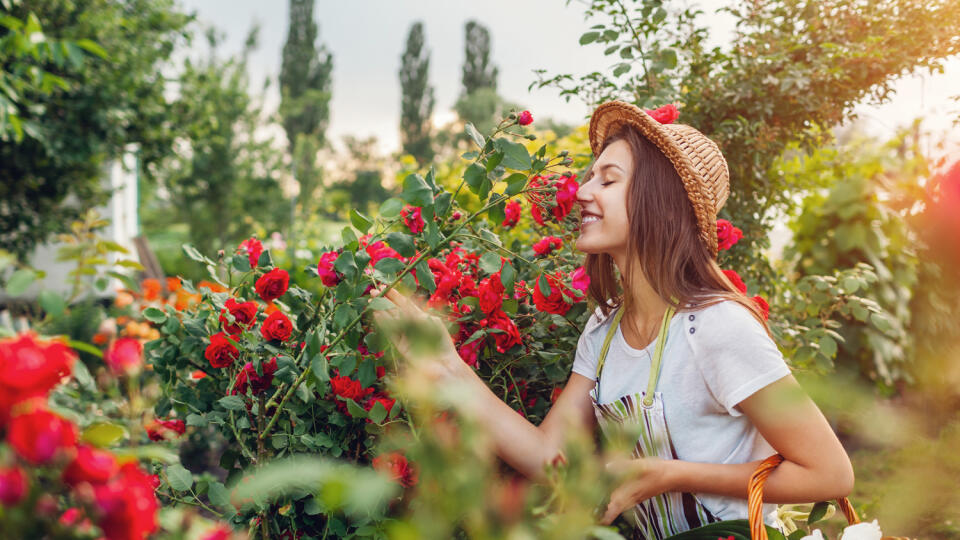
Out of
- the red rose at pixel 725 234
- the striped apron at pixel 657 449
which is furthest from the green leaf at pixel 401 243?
the red rose at pixel 725 234

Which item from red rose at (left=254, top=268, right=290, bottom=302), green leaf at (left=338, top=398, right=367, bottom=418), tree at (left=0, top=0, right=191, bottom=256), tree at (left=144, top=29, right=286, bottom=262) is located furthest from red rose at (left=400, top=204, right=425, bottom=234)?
tree at (left=144, top=29, right=286, bottom=262)

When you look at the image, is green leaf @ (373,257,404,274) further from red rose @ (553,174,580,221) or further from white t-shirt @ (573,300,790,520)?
white t-shirt @ (573,300,790,520)

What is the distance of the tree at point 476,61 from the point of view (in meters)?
29.2

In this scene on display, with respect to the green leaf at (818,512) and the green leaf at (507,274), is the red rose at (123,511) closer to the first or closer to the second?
the green leaf at (507,274)

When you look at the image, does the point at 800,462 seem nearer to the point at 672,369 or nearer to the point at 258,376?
the point at 672,369

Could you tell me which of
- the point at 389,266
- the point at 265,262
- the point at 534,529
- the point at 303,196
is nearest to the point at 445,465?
the point at 534,529

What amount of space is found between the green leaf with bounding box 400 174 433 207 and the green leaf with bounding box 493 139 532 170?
0.53ft

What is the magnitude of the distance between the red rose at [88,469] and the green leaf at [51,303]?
0.40 metres

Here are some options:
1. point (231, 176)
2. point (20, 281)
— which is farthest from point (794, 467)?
point (231, 176)

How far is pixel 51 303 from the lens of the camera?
713 mm

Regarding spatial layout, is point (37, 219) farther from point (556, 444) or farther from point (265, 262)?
point (556, 444)

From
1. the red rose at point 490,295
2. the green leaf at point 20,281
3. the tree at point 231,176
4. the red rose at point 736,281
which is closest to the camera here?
the green leaf at point 20,281

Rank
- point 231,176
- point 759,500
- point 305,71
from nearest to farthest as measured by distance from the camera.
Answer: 1. point 759,500
2. point 231,176
3. point 305,71

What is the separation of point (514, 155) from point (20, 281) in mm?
770
